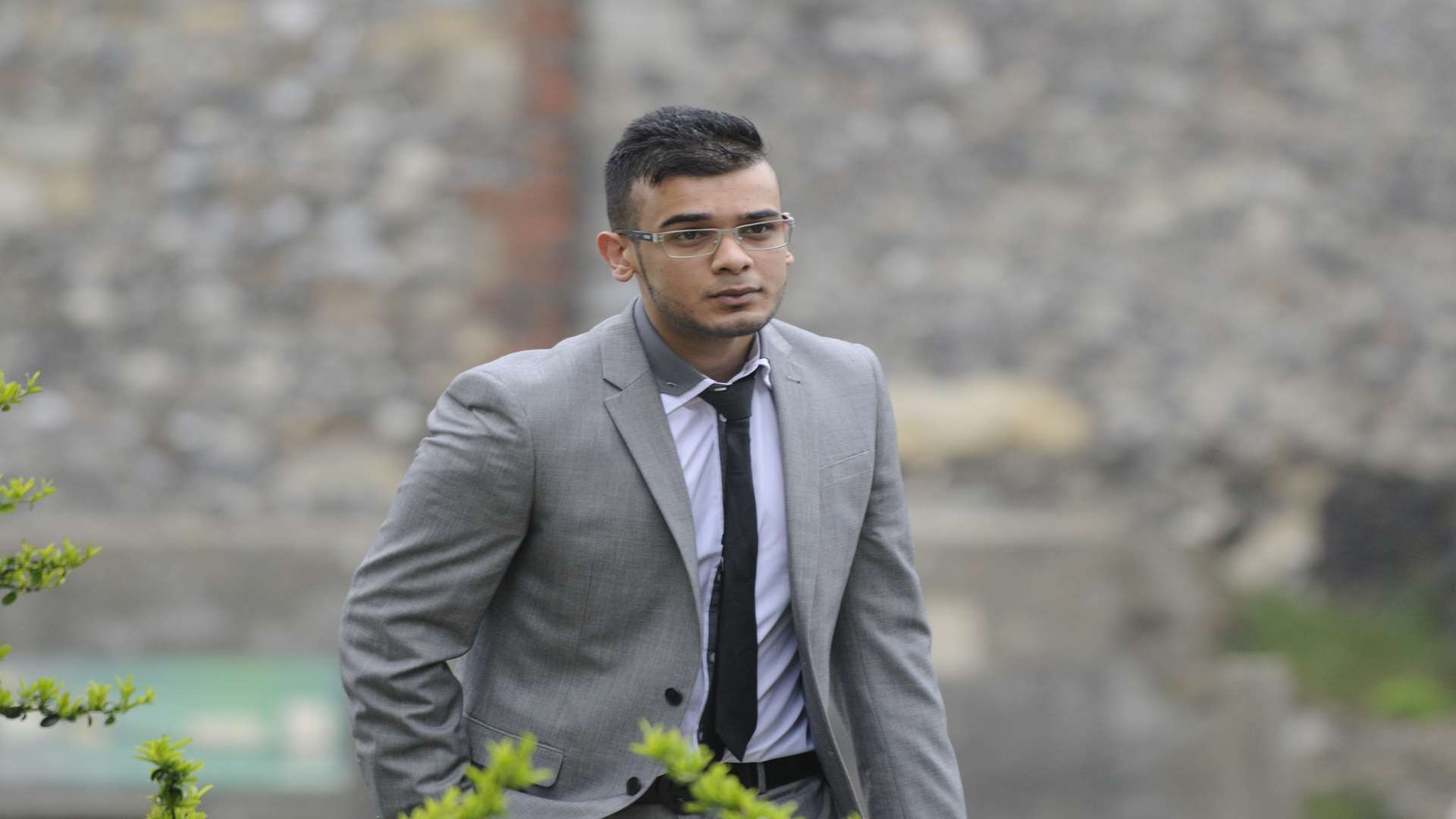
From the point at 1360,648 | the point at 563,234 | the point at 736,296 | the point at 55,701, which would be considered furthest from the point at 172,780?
the point at 1360,648

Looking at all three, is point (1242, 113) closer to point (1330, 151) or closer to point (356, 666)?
point (1330, 151)

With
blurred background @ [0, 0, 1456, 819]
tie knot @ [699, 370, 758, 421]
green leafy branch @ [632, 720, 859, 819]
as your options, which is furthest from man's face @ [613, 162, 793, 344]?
blurred background @ [0, 0, 1456, 819]

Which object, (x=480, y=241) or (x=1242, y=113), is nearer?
(x=480, y=241)

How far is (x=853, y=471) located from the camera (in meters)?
2.20

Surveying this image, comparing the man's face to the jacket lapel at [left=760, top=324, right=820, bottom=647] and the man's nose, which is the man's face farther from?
the jacket lapel at [left=760, top=324, right=820, bottom=647]

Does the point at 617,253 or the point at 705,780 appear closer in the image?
the point at 705,780

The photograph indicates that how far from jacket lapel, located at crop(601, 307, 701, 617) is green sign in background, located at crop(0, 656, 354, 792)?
3892 mm

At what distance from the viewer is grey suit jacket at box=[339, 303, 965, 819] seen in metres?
2.03

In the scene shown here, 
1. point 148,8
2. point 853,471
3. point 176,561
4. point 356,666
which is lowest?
point 356,666

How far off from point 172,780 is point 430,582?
368 millimetres

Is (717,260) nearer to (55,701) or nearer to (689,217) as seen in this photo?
(689,217)

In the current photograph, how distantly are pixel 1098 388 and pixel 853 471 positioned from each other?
14.4ft

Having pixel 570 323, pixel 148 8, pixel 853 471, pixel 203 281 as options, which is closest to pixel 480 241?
pixel 570 323

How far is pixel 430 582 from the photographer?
203 cm
